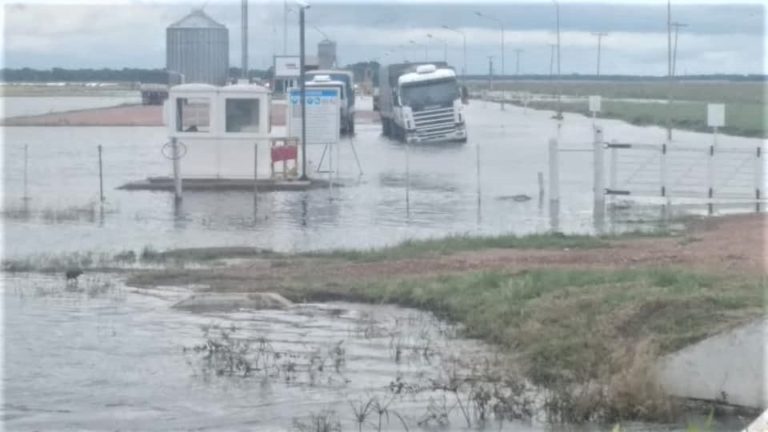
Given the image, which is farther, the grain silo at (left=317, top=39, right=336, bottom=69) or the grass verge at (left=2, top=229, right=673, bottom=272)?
the grain silo at (left=317, top=39, right=336, bottom=69)

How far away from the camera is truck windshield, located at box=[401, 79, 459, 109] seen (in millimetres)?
55969

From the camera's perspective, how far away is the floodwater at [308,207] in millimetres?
23656

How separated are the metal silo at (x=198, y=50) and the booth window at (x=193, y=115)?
393 centimetres

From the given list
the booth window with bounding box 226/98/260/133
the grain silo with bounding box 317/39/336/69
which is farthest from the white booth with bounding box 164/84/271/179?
the grain silo with bounding box 317/39/336/69

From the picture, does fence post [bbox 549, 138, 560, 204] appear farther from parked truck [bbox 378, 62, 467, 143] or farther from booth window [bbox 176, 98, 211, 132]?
parked truck [bbox 378, 62, 467, 143]

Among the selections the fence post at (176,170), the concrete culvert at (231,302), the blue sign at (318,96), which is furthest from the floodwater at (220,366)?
the blue sign at (318,96)

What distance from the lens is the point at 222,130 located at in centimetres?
3512

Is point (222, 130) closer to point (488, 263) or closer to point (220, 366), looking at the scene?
point (488, 263)

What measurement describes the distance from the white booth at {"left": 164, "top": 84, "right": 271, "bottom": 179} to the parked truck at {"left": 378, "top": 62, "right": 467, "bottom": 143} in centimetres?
2103

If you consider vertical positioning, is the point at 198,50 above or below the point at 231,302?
above

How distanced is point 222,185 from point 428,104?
928 inches

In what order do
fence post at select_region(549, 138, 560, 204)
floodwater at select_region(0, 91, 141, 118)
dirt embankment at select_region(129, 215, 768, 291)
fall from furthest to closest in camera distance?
floodwater at select_region(0, 91, 141, 118) < fence post at select_region(549, 138, 560, 204) < dirt embankment at select_region(129, 215, 768, 291)

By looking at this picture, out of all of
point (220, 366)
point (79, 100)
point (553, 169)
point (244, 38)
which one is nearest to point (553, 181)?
point (553, 169)

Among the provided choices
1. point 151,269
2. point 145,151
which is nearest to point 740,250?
point 151,269
